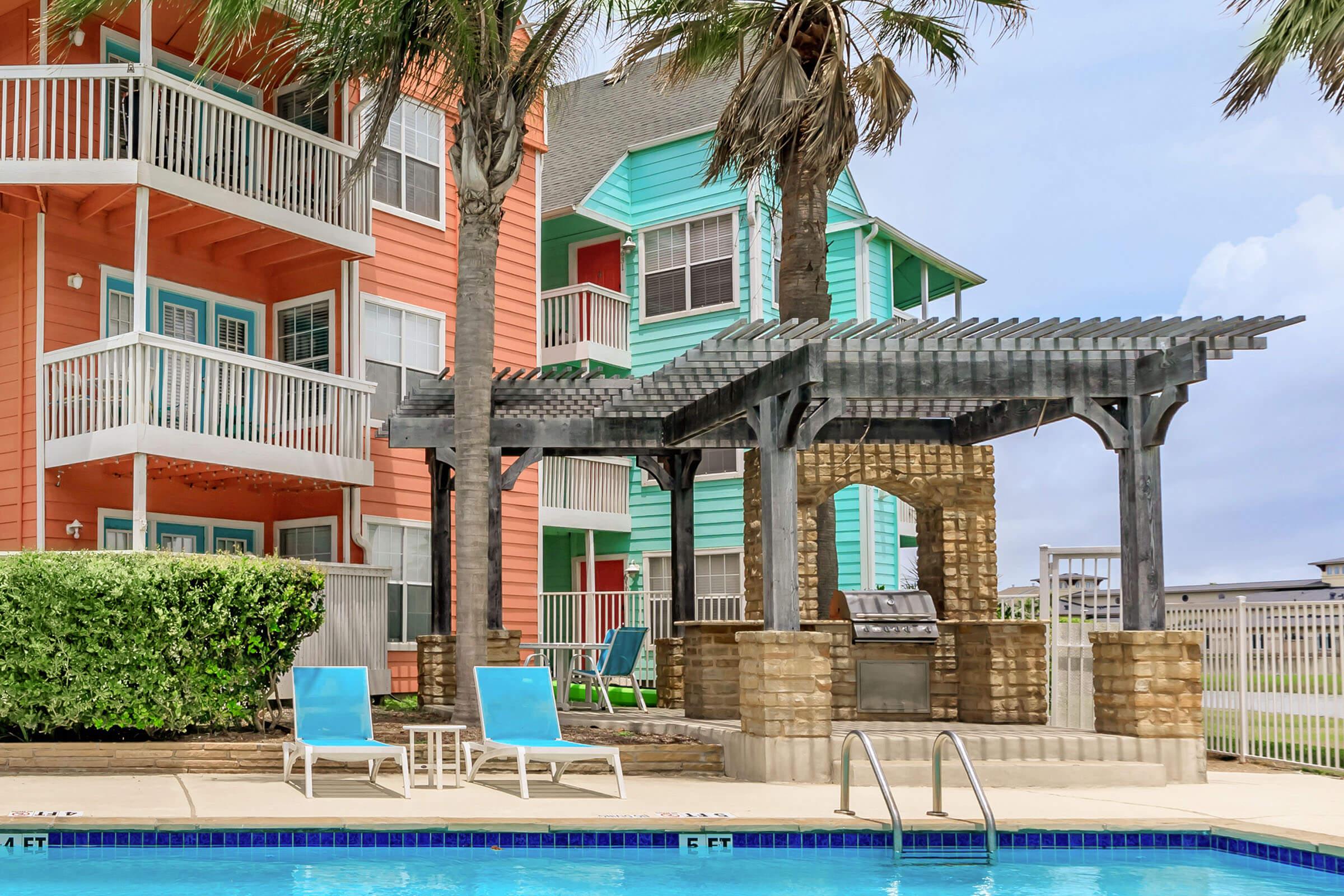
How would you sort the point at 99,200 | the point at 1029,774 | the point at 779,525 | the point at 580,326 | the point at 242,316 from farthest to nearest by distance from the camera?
the point at 580,326 < the point at 242,316 < the point at 99,200 < the point at 1029,774 < the point at 779,525

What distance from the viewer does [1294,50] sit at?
1267 centimetres

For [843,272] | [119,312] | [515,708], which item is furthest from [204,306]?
[843,272]

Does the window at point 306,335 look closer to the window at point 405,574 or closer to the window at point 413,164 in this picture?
the window at point 413,164

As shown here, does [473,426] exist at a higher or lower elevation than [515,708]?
higher

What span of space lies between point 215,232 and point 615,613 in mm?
8887

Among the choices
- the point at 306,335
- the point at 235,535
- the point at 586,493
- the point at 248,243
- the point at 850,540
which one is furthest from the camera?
the point at 850,540

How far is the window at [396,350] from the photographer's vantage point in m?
18.1

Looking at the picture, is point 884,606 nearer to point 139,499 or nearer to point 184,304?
point 139,499

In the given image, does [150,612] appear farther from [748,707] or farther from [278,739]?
[748,707]

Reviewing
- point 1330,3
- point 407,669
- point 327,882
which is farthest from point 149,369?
point 1330,3

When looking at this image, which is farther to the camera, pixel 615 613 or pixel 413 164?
pixel 615 613

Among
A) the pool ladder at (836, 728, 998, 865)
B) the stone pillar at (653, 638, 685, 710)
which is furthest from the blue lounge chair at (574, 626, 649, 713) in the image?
the pool ladder at (836, 728, 998, 865)

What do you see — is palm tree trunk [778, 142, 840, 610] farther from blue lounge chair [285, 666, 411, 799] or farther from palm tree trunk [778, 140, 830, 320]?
blue lounge chair [285, 666, 411, 799]

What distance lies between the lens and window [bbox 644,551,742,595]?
23.4m
